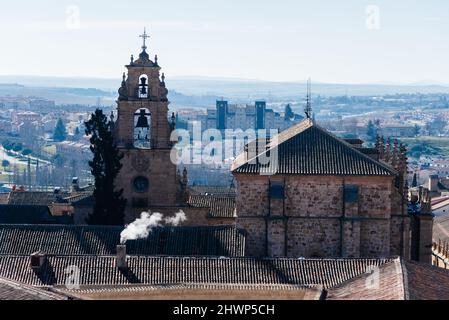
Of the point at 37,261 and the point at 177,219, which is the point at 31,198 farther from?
the point at 37,261

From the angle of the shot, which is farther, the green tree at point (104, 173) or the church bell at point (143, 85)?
the church bell at point (143, 85)

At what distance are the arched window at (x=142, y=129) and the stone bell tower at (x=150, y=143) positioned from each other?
5 centimetres

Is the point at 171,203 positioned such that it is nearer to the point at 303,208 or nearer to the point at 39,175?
the point at 303,208

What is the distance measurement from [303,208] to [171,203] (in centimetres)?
967

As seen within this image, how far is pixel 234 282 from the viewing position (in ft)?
119

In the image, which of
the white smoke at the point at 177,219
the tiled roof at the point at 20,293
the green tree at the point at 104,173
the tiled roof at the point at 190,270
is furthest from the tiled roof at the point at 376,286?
the green tree at the point at 104,173

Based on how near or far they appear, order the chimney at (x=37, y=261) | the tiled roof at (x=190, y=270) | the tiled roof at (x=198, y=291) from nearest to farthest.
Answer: the tiled roof at (x=198, y=291) → the tiled roof at (x=190, y=270) → the chimney at (x=37, y=261)

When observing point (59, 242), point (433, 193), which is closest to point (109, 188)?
point (59, 242)

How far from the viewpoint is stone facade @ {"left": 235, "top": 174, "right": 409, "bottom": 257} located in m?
44.8

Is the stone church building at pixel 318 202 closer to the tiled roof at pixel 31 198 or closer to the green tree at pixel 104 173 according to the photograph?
the green tree at pixel 104 173

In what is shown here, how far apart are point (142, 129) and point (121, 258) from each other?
57.3 feet

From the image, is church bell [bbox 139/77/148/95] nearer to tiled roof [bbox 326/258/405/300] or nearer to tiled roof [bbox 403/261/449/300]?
tiled roof [bbox 326/258/405/300]

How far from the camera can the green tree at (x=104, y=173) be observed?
166ft

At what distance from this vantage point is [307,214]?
44.9 m
